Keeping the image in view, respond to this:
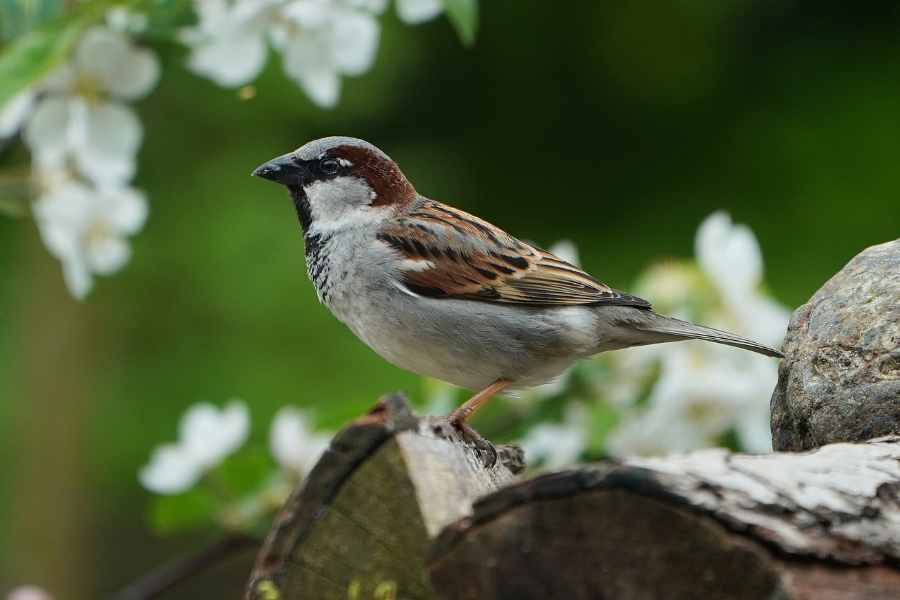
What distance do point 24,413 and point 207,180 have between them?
121cm

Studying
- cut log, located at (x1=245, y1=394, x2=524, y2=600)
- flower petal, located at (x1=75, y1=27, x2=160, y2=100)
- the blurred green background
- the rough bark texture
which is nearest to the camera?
cut log, located at (x1=245, y1=394, x2=524, y2=600)

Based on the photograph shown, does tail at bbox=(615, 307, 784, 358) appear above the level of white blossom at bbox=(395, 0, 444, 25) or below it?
below

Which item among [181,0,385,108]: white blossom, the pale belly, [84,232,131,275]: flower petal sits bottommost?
the pale belly

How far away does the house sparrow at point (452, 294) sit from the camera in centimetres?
205

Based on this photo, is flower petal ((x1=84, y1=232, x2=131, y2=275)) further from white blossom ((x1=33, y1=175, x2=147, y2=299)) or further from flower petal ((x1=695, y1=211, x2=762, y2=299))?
flower petal ((x1=695, y1=211, x2=762, y2=299))

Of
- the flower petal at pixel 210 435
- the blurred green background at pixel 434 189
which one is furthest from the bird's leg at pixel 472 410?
the blurred green background at pixel 434 189

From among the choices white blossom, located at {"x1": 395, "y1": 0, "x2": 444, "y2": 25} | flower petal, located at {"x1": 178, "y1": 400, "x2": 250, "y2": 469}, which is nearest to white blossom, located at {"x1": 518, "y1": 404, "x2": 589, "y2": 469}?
flower petal, located at {"x1": 178, "y1": 400, "x2": 250, "y2": 469}

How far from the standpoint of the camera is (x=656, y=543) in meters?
0.98

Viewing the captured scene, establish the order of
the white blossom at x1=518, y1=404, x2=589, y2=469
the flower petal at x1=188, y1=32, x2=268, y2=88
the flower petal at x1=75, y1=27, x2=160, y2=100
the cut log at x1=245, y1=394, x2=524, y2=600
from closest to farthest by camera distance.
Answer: the cut log at x1=245, y1=394, x2=524, y2=600 < the flower petal at x1=75, y1=27, x2=160, y2=100 < the flower petal at x1=188, y1=32, x2=268, y2=88 < the white blossom at x1=518, y1=404, x2=589, y2=469

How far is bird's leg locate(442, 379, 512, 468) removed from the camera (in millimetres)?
1633

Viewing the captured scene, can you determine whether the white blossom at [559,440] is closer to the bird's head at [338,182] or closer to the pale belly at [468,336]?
the pale belly at [468,336]

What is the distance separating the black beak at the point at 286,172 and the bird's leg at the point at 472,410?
25.3 inches

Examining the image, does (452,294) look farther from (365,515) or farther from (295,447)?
(365,515)

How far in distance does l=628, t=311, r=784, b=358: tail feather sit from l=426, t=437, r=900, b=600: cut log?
2.93 ft
